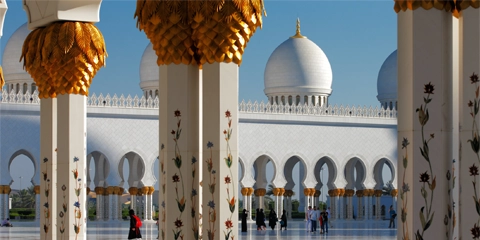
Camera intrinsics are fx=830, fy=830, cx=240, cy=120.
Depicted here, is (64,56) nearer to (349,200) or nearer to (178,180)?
(178,180)

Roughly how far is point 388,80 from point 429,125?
24.6m

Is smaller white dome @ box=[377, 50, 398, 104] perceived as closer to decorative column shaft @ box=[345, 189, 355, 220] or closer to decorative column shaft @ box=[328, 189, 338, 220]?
decorative column shaft @ box=[345, 189, 355, 220]

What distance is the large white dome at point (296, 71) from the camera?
2697 centimetres

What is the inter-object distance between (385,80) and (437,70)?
24719mm

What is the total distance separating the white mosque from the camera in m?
21.4

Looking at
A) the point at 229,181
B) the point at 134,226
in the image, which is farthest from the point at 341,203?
the point at 229,181

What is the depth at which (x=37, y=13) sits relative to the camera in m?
7.78

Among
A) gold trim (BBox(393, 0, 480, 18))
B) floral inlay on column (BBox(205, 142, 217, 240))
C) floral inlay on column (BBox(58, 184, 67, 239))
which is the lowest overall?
floral inlay on column (BBox(58, 184, 67, 239))

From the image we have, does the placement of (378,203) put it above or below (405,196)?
below

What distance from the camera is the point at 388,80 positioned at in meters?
28.9

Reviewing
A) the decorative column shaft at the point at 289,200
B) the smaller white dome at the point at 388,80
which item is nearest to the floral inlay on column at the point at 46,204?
the decorative column shaft at the point at 289,200

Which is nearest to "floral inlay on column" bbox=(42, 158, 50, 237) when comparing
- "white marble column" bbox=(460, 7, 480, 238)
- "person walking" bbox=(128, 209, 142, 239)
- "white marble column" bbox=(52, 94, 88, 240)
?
"white marble column" bbox=(52, 94, 88, 240)

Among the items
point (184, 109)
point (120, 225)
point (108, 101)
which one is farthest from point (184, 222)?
point (108, 101)

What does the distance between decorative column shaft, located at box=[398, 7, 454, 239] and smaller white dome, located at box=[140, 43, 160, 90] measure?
20758 millimetres
